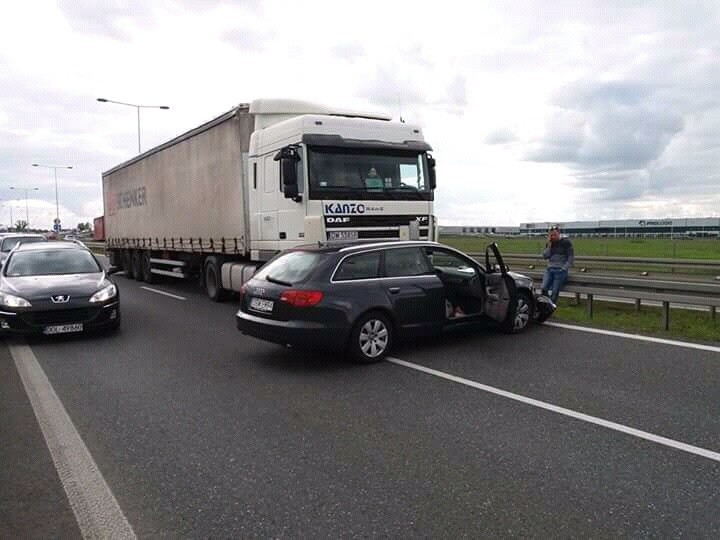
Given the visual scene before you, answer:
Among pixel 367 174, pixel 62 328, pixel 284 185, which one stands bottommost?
pixel 62 328

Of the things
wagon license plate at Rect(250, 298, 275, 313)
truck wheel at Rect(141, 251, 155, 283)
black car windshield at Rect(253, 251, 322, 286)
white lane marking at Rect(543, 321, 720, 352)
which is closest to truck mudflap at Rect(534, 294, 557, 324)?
white lane marking at Rect(543, 321, 720, 352)

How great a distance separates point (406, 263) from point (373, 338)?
1177mm

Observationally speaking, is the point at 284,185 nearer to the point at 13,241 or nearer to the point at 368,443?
the point at 368,443

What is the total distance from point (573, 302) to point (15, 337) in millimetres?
10043

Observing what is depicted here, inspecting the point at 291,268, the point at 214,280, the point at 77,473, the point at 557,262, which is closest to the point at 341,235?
the point at 291,268

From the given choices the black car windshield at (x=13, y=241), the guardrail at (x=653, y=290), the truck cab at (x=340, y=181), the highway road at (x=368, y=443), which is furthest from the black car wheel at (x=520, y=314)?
the black car windshield at (x=13, y=241)

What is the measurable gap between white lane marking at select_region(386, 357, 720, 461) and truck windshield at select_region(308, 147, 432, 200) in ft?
13.3

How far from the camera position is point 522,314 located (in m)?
8.78

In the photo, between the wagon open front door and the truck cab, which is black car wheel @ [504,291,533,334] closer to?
the wagon open front door

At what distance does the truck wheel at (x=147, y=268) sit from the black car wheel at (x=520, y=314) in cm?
1339

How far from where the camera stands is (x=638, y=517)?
3.41 m

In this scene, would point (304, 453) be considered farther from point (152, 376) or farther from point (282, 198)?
point (282, 198)

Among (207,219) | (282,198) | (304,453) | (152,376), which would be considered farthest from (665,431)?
(207,219)

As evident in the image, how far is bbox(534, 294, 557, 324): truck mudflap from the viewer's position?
9.23 metres
